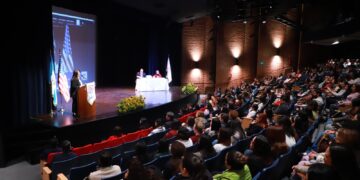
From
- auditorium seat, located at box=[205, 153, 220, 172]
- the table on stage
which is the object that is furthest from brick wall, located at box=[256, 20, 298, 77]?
auditorium seat, located at box=[205, 153, 220, 172]

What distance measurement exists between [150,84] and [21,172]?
7264mm

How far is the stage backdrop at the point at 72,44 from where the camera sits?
29.9 feet

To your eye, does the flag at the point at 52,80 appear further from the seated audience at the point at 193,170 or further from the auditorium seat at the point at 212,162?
the seated audience at the point at 193,170

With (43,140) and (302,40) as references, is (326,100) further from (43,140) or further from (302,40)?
(302,40)

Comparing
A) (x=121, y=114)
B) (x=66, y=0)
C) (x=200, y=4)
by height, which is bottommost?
(x=121, y=114)

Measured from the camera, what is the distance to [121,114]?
23.8ft

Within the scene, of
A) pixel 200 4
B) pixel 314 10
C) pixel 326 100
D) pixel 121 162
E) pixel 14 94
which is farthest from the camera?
pixel 314 10

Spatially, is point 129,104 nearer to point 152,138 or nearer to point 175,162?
point 152,138

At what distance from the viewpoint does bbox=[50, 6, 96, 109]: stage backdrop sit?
9.10 metres

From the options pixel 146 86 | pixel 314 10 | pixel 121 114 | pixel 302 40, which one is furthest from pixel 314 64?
pixel 121 114

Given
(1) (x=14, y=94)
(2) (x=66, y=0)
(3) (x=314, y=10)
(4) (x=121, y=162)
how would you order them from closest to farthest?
(4) (x=121, y=162)
(1) (x=14, y=94)
(2) (x=66, y=0)
(3) (x=314, y=10)

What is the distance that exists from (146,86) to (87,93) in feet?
18.3

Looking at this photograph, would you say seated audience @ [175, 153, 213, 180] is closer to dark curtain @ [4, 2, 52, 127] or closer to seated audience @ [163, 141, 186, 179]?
seated audience @ [163, 141, 186, 179]

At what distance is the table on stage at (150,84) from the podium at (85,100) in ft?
16.9
